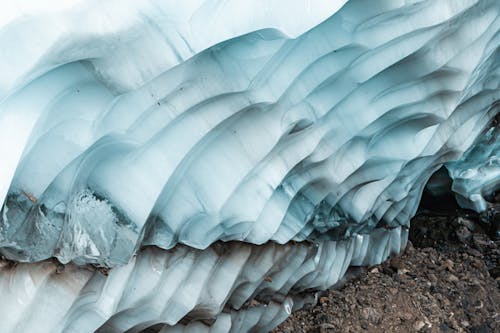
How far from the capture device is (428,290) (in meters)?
1.27

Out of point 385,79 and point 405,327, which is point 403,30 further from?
point 405,327

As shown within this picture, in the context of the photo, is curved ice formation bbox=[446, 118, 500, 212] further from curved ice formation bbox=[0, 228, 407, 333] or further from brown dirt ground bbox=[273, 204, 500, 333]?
curved ice formation bbox=[0, 228, 407, 333]

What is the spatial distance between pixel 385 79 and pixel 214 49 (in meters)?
0.28

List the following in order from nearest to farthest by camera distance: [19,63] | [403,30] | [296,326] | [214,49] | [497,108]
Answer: [19,63] < [214,49] < [403,30] < [296,326] < [497,108]

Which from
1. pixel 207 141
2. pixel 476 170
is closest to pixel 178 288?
pixel 207 141

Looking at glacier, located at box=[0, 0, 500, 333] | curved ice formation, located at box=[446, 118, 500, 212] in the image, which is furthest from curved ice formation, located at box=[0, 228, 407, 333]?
curved ice formation, located at box=[446, 118, 500, 212]

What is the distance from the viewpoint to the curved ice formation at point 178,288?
80cm

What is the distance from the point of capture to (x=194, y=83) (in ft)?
2.62

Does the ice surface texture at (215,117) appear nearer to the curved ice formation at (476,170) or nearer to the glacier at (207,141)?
the glacier at (207,141)

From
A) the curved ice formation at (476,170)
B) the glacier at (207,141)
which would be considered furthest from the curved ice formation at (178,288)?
the curved ice formation at (476,170)

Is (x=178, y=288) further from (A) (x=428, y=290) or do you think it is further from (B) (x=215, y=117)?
(A) (x=428, y=290)

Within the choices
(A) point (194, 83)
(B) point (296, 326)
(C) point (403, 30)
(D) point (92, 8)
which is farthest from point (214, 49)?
(B) point (296, 326)

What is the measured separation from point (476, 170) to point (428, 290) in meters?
0.25

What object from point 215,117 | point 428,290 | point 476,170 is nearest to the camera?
point 215,117
